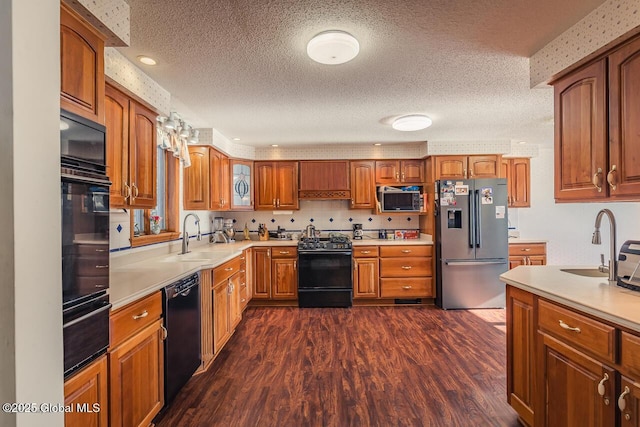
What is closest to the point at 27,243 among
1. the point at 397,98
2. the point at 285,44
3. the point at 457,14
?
the point at 285,44

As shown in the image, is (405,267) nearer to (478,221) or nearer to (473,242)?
(473,242)

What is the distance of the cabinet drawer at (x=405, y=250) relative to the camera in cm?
426

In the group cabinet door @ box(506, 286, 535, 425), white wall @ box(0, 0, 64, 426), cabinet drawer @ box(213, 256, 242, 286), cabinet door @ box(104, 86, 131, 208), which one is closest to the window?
cabinet drawer @ box(213, 256, 242, 286)

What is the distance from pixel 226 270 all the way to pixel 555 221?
195 inches

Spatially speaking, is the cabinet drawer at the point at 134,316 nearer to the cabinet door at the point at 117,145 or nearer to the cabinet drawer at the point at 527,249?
the cabinet door at the point at 117,145

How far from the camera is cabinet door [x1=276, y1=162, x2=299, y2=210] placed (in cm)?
457

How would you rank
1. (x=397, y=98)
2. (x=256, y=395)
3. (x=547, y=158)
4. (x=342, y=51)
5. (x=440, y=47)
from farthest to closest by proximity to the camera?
(x=547, y=158)
(x=397, y=98)
(x=256, y=395)
(x=440, y=47)
(x=342, y=51)

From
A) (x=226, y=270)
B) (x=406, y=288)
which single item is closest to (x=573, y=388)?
Result: (x=226, y=270)

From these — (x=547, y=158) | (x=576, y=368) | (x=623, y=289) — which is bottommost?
(x=576, y=368)

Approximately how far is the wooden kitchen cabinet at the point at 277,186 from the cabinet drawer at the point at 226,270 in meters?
1.30

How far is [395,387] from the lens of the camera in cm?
226

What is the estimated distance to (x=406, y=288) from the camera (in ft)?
13.9

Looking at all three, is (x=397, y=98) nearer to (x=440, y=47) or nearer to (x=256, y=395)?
(x=440, y=47)

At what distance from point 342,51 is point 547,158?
462 cm
